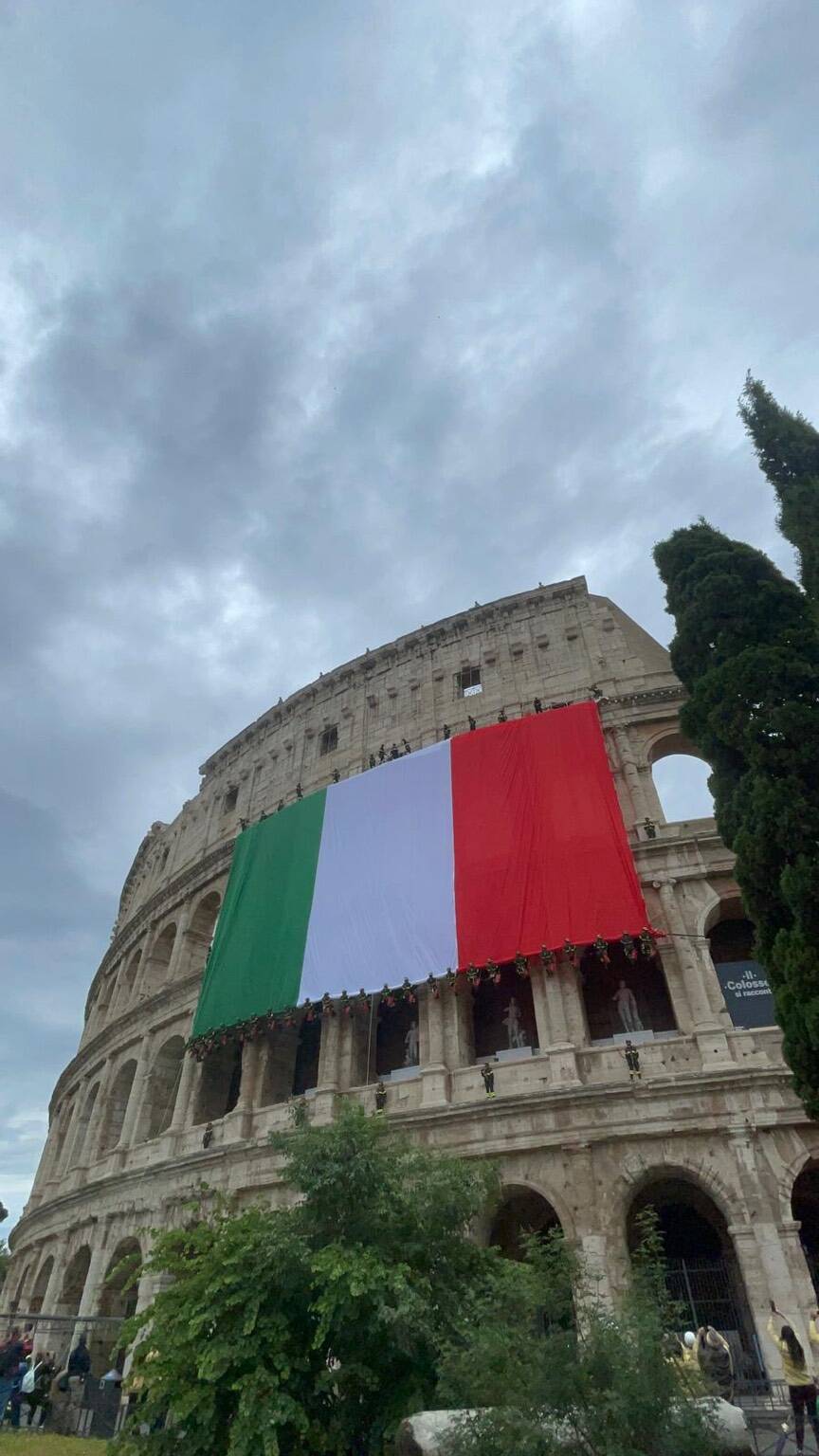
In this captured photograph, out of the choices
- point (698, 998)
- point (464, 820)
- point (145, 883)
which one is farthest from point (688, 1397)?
point (145, 883)

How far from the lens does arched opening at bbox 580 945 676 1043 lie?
1820cm

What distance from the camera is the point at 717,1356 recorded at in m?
10.5

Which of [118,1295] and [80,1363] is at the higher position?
[118,1295]

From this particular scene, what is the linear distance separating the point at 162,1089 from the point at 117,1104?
329 centimetres

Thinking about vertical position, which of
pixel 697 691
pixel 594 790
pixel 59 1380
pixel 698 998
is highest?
pixel 594 790

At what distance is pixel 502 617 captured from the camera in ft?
89.0

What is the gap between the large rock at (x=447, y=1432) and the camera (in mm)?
6016

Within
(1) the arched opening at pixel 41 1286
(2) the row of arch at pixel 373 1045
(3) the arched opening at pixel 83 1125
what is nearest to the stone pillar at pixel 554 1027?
(2) the row of arch at pixel 373 1045

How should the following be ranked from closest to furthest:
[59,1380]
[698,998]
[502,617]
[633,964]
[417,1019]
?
[59,1380]
[698,998]
[633,964]
[417,1019]
[502,617]

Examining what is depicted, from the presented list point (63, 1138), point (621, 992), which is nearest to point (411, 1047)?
point (621, 992)

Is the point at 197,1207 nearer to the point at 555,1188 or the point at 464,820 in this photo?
the point at 555,1188

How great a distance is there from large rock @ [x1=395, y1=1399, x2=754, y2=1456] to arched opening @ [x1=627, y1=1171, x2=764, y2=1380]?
248 inches

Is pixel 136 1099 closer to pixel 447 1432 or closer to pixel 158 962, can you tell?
pixel 158 962

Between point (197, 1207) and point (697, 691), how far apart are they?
11730 millimetres
